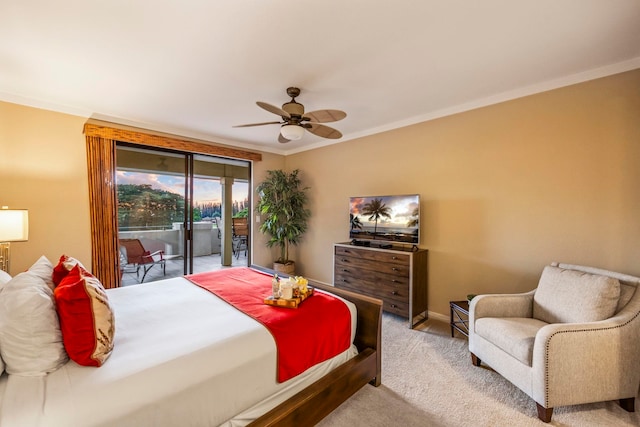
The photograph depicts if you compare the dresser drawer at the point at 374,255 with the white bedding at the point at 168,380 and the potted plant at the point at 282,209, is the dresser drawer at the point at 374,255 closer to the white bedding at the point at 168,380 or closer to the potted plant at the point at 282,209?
the potted plant at the point at 282,209

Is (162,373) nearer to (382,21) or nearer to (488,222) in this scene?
(382,21)

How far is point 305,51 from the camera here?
83.5 inches

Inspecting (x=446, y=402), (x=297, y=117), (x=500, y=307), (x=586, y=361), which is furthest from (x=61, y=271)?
(x=586, y=361)

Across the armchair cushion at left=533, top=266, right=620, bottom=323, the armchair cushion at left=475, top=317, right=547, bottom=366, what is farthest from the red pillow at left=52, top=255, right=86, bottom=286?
the armchair cushion at left=533, top=266, right=620, bottom=323

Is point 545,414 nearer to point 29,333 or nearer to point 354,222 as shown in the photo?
point 354,222

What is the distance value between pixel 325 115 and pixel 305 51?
0.56 metres

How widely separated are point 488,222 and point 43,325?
3.68 m

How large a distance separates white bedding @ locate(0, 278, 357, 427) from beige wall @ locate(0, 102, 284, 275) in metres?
2.14

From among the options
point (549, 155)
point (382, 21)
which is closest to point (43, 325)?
point (382, 21)

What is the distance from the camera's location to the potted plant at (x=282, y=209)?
4.83 m

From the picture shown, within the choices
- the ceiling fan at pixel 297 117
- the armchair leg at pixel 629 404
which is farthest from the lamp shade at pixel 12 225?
the armchair leg at pixel 629 404

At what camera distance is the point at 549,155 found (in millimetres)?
2668

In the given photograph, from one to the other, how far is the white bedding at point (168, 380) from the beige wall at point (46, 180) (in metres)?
2.14

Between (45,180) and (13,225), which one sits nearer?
(13,225)
